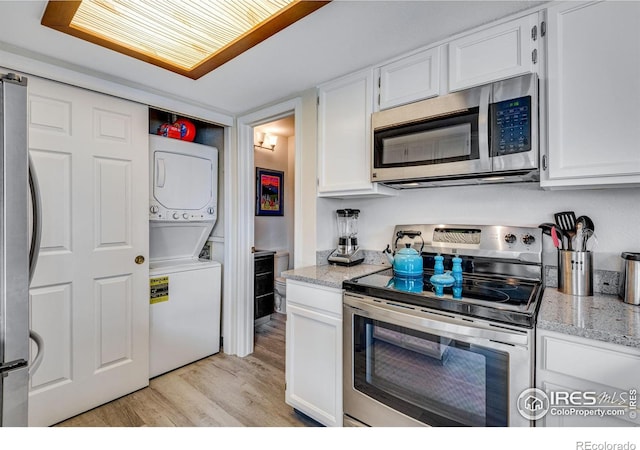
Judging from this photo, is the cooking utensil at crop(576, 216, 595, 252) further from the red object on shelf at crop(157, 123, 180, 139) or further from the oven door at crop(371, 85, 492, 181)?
the red object on shelf at crop(157, 123, 180, 139)

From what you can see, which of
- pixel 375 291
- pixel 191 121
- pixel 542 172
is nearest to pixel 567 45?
pixel 542 172

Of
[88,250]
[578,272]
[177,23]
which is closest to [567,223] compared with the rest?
[578,272]

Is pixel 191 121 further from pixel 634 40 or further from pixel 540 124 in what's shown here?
pixel 634 40

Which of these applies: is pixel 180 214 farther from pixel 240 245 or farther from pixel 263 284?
pixel 263 284

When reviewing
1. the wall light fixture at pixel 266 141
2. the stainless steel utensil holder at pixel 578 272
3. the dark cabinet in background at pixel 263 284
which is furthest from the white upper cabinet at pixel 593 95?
the wall light fixture at pixel 266 141

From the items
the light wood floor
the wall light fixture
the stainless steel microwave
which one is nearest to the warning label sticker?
the light wood floor

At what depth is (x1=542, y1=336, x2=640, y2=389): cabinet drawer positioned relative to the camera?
3.27 ft

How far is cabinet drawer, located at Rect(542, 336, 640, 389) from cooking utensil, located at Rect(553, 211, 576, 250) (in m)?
0.61

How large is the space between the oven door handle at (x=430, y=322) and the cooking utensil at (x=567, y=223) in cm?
67

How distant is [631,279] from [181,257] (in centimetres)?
308

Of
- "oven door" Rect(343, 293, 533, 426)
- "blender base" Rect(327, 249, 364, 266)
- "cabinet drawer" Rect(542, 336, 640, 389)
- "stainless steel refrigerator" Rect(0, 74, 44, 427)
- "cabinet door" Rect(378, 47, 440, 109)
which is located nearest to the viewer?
"stainless steel refrigerator" Rect(0, 74, 44, 427)

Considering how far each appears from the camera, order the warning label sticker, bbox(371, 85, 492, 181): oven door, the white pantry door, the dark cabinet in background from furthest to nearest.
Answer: the dark cabinet in background
the warning label sticker
the white pantry door
bbox(371, 85, 492, 181): oven door

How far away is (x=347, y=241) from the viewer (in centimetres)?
228
